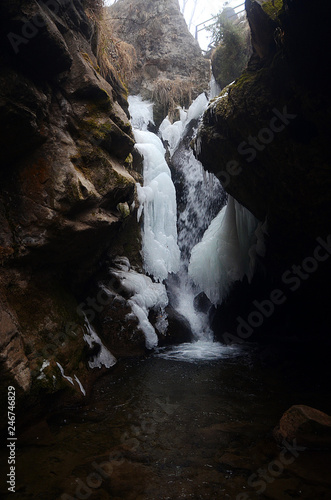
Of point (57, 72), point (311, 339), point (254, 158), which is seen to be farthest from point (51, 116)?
point (311, 339)

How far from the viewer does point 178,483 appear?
237cm

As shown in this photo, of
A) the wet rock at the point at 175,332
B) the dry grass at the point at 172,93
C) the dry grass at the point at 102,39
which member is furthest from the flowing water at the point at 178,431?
the dry grass at the point at 172,93

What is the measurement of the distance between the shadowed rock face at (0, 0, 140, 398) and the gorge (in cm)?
2

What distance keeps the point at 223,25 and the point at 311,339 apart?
34.0 feet

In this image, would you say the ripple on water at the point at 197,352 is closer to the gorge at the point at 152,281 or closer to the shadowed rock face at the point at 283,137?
the gorge at the point at 152,281

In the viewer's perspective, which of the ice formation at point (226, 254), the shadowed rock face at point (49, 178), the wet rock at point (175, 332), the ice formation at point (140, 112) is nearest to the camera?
the shadowed rock face at point (49, 178)

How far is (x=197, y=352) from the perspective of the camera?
6.61 metres

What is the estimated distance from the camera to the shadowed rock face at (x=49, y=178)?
343 centimetres

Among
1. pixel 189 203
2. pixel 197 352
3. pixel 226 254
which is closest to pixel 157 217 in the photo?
pixel 226 254

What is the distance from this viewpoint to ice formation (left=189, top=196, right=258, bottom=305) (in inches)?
277

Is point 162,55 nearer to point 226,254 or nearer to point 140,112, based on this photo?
point 140,112

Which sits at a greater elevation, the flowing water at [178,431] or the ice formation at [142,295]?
the ice formation at [142,295]

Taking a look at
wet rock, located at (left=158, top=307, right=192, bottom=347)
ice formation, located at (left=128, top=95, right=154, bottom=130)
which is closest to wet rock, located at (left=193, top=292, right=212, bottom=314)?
wet rock, located at (left=158, top=307, right=192, bottom=347)

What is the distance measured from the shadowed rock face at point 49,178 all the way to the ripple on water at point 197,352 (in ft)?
7.09
